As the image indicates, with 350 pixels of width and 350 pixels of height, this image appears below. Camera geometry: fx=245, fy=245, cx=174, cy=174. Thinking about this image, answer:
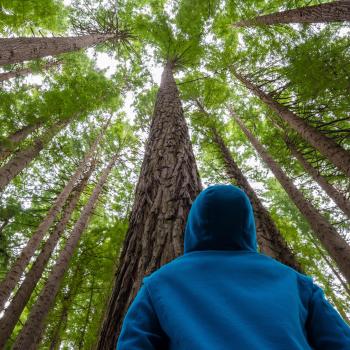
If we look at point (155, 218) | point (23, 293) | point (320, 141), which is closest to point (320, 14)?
point (320, 141)

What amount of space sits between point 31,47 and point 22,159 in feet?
12.1

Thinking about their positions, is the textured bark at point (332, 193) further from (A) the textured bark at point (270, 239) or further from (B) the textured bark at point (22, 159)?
(B) the textured bark at point (22, 159)

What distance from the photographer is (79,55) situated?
40.8ft

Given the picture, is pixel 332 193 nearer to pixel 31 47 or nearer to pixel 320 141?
pixel 320 141

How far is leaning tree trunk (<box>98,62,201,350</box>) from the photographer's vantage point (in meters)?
1.60

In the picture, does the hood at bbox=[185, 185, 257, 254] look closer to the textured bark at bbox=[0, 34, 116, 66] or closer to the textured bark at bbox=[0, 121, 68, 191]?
the textured bark at bbox=[0, 34, 116, 66]

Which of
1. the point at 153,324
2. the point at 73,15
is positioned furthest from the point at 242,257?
the point at 73,15

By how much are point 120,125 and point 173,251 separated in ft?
49.0

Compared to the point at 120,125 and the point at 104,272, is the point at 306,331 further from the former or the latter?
the point at 120,125

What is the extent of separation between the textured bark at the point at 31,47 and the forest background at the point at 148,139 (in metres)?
0.05

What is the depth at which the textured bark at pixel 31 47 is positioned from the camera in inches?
256

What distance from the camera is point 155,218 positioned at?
2.08m

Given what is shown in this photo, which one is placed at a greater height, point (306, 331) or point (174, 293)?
point (174, 293)

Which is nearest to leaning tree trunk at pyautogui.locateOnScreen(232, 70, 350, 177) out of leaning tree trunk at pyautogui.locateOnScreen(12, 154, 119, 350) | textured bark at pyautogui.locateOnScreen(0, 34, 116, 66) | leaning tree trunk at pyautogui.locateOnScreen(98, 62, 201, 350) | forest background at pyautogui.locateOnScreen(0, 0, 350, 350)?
forest background at pyautogui.locateOnScreen(0, 0, 350, 350)
